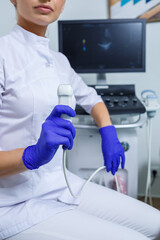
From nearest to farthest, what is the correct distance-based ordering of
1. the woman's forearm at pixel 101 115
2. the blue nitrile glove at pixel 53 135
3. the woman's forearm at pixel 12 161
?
the blue nitrile glove at pixel 53 135, the woman's forearm at pixel 12 161, the woman's forearm at pixel 101 115

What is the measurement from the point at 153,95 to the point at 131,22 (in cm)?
43

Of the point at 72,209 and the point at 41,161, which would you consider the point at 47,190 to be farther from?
the point at 41,161

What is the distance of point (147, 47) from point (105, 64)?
15.0 inches

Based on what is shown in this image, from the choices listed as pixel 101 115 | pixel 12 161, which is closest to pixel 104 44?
pixel 101 115

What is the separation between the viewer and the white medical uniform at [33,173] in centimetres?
87

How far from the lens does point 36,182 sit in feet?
3.22

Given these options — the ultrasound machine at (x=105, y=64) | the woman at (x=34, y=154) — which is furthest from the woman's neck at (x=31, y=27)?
the ultrasound machine at (x=105, y=64)

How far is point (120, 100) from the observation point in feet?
4.83

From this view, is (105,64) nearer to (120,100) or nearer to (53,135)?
(120,100)

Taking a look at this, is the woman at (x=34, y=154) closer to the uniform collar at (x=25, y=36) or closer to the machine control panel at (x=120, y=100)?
the uniform collar at (x=25, y=36)

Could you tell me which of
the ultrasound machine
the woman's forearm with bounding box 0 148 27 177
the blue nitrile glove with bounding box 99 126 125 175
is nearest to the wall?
the ultrasound machine

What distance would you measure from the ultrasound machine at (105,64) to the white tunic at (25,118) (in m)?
0.49

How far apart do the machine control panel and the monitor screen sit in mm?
131

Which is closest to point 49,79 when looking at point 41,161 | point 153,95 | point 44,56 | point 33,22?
point 44,56
